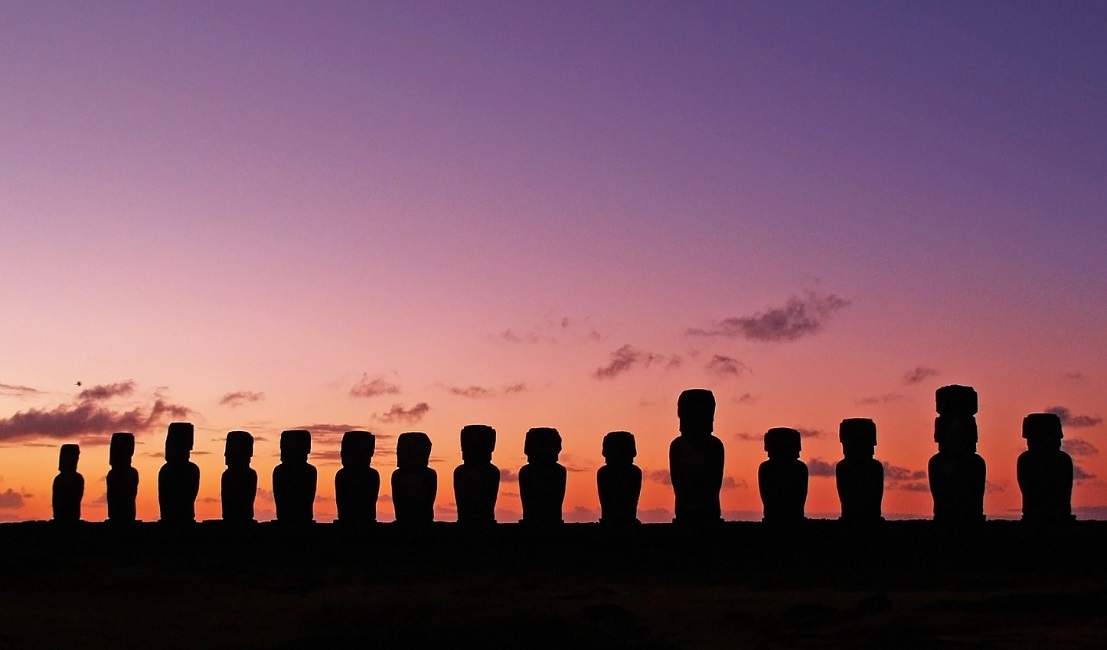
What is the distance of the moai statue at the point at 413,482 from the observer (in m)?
20.4

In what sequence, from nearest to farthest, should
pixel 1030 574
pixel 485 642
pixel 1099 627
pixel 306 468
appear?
pixel 1099 627 → pixel 485 642 → pixel 1030 574 → pixel 306 468

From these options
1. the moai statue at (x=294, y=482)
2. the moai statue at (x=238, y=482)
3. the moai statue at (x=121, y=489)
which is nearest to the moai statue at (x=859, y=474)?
the moai statue at (x=294, y=482)

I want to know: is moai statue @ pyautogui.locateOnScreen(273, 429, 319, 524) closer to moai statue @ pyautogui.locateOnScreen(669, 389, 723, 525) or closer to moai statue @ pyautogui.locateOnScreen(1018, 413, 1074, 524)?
moai statue @ pyautogui.locateOnScreen(669, 389, 723, 525)

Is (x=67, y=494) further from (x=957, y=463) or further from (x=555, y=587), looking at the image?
(x=957, y=463)

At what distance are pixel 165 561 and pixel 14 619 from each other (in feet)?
18.5

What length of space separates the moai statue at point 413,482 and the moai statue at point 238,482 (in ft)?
10.0

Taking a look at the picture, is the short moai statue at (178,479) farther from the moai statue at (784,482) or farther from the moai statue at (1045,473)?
the moai statue at (1045,473)

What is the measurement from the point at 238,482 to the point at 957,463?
11528 millimetres

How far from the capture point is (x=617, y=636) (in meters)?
10.5

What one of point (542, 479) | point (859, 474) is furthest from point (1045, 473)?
point (542, 479)

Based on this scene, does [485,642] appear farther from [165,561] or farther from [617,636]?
[165,561]

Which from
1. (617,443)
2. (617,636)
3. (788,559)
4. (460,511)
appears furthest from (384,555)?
(617,636)

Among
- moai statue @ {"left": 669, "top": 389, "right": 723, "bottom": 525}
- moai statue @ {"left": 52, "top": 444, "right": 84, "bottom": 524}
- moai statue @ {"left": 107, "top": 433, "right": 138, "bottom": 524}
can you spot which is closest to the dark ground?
moai statue @ {"left": 669, "top": 389, "right": 723, "bottom": 525}

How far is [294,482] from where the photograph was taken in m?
21.5
